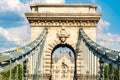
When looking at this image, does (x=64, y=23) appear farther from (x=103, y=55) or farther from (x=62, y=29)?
(x=103, y=55)

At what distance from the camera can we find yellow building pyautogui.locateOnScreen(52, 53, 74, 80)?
12925cm

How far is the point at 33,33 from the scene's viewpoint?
42656mm

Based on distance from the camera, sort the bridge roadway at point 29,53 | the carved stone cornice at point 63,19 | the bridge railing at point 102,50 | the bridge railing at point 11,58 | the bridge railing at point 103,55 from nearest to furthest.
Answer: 1. the bridge railing at point 11,58
2. the bridge roadway at point 29,53
3. the bridge railing at point 103,55
4. the bridge railing at point 102,50
5. the carved stone cornice at point 63,19

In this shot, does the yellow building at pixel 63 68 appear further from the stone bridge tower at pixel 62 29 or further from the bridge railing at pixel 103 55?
the bridge railing at pixel 103 55

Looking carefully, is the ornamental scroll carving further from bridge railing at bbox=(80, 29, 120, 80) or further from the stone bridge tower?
bridge railing at bbox=(80, 29, 120, 80)

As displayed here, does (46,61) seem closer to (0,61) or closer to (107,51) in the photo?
(107,51)

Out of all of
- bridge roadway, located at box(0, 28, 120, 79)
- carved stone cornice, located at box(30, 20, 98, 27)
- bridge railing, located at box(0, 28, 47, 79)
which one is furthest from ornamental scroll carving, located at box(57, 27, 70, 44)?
bridge railing, located at box(0, 28, 47, 79)

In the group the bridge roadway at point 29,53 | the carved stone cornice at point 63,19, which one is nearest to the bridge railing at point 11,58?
the bridge roadway at point 29,53

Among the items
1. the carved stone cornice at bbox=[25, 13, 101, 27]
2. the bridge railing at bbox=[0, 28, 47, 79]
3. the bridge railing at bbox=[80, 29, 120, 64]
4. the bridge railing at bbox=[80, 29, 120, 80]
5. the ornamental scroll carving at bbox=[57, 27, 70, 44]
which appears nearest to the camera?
the bridge railing at bbox=[0, 28, 47, 79]

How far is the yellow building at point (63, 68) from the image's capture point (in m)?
129

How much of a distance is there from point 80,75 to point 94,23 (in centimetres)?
456

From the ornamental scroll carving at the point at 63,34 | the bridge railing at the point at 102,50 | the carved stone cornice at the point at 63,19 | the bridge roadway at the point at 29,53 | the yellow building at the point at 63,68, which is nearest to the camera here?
the bridge roadway at the point at 29,53

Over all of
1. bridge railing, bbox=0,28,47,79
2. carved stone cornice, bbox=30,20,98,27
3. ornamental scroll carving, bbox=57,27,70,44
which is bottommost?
bridge railing, bbox=0,28,47,79

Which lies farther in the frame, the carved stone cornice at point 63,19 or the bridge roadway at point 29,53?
the carved stone cornice at point 63,19
